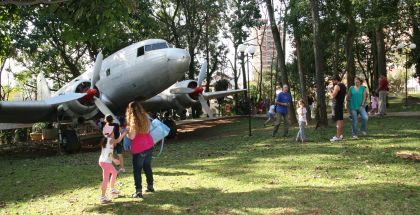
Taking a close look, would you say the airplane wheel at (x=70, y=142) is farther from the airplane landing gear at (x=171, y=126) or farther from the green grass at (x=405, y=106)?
the green grass at (x=405, y=106)

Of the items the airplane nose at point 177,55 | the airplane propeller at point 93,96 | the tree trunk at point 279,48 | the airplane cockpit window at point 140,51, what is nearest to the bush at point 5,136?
the airplane propeller at point 93,96

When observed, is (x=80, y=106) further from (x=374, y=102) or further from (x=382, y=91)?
(x=374, y=102)

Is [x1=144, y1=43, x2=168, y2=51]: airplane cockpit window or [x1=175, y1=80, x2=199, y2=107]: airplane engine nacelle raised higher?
[x1=144, y1=43, x2=168, y2=51]: airplane cockpit window

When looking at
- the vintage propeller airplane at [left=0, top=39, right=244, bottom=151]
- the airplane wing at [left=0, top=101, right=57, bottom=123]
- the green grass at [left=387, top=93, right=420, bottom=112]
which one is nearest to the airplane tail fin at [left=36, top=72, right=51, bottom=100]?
the vintage propeller airplane at [left=0, top=39, right=244, bottom=151]

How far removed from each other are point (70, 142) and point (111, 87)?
9.45ft

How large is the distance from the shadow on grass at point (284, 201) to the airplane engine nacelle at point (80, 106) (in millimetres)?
10152

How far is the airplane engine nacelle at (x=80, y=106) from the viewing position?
16.6m

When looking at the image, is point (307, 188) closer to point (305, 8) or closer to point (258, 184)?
point (258, 184)

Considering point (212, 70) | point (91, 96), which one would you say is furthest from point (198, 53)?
point (91, 96)

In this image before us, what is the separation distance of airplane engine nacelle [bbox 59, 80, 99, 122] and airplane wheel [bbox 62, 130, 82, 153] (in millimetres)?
749

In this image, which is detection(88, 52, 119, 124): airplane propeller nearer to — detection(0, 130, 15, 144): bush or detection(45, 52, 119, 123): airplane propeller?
detection(45, 52, 119, 123): airplane propeller

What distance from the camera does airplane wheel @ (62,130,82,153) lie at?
17000 millimetres

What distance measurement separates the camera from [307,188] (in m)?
7.30

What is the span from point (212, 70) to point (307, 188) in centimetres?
4221
